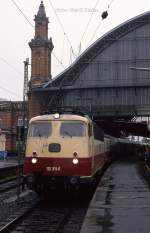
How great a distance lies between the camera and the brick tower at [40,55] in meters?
90.2

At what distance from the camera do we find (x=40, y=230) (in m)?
14.0

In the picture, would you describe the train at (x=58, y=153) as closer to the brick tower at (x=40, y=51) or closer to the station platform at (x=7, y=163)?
the station platform at (x=7, y=163)

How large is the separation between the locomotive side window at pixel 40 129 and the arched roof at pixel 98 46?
2747 inches

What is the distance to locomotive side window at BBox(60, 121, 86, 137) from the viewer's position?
19.6 m

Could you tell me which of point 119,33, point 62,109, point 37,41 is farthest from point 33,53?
point 62,109

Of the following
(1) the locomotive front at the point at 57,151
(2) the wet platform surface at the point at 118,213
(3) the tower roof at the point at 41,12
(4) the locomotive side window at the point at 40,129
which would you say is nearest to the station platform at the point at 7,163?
(4) the locomotive side window at the point at 40,129

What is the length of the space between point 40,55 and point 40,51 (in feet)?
2.46

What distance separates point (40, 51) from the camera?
92.4 m

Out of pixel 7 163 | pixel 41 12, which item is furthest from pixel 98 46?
pixel 7 163

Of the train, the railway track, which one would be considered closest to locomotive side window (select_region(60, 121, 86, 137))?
the train

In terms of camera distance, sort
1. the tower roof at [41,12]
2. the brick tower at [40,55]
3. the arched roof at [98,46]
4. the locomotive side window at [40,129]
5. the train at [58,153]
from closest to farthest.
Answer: the train at [58,153] → the locomotive side window at [40,129] → the tower roof at [41,12] → the brick tower at [40,55] → the arched roof at [98,46]

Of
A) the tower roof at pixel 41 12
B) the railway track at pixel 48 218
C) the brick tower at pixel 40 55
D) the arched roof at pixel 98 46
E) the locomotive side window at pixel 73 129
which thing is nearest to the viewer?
the railway track at pixel 48 218

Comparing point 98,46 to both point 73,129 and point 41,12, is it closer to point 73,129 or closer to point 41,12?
point 41,12

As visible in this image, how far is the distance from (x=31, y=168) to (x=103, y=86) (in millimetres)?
66903
